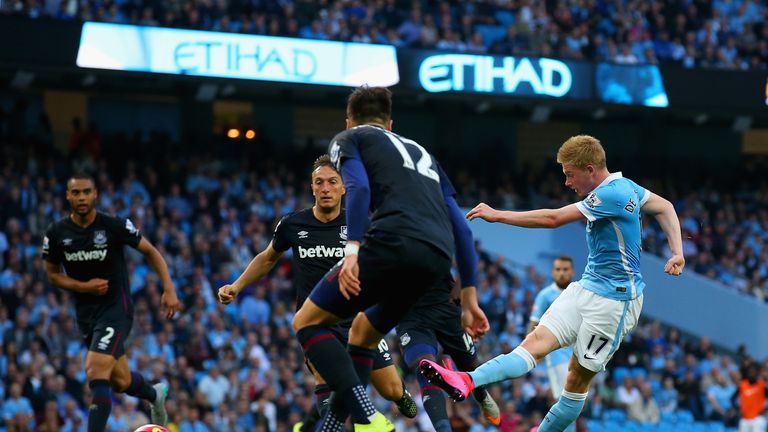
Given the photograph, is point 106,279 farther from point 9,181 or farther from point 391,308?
point 9,181

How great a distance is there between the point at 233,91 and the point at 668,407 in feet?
39.5

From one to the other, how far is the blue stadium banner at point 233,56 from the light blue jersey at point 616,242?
15.1 metres

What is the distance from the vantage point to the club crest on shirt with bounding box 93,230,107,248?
1049 cm

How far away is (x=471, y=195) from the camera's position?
2672cm

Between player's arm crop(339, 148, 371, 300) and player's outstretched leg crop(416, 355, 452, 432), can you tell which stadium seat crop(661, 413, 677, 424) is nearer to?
player's outstretched leg crop(416, 355, 452, 432)

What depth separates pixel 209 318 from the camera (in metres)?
19.0

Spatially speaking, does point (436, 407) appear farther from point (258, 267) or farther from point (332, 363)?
point (332, 363)

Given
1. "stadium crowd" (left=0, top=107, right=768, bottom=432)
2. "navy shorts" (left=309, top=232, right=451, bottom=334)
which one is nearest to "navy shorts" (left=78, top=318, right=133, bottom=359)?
"navy shorts" (left=309, top=232, right=451, bottom=334)

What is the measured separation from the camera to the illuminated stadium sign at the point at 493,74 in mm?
24594

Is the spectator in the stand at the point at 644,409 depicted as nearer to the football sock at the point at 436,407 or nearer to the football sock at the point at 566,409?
the football sock at the point at 436,407

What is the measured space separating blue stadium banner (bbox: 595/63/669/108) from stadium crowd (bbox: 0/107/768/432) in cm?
302

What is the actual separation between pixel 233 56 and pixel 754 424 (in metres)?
11.6

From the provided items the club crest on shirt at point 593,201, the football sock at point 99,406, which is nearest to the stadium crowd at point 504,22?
the football sock at point 99,406

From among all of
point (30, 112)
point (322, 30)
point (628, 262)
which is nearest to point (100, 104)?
point (30, 112)
